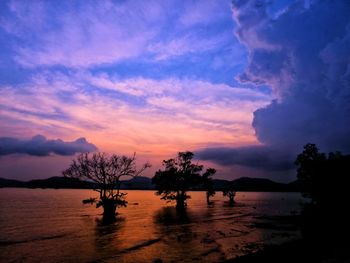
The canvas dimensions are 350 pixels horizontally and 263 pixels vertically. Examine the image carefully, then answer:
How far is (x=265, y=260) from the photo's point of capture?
60.4 ft

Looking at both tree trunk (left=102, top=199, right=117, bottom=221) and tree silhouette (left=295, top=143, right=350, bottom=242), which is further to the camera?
tree trunk (left=102, top=199, right=117, bottom=221)

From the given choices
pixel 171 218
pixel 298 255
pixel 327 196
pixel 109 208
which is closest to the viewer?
pixel 298 255

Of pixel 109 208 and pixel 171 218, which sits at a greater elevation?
pixel 109 208

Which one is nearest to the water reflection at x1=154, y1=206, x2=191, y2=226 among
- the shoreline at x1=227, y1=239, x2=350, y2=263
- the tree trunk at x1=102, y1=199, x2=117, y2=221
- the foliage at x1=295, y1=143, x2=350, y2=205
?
the tree trunk at x1=102, y1=199, x2=117, y2=221

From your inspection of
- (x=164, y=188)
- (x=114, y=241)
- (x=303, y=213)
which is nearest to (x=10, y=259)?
(x=114, y=241)

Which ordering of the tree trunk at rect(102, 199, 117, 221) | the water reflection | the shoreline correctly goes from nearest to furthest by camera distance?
the shoreline
the water reflection
the tree trunk at rect(102, 199, 117, 221)

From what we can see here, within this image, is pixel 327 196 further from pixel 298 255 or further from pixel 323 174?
pixel 298 255

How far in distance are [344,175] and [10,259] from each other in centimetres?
3272

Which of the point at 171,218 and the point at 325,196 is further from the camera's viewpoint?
the point at 171,218

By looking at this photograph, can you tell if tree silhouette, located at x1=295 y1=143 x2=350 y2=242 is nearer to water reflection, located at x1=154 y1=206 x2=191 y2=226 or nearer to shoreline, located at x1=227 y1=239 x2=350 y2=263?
shoreline, located at x1=227 y1=239 x2=350 y2=263

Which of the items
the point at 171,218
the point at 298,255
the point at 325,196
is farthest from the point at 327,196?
the point at 171,218

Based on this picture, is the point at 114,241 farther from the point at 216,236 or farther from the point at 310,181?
the point at 310,181

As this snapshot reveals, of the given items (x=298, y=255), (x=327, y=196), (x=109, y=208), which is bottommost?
(x=298, y=255)

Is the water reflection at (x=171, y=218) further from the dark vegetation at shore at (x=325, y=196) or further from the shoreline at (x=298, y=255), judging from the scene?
the shoreline at (x=298, y=255)
